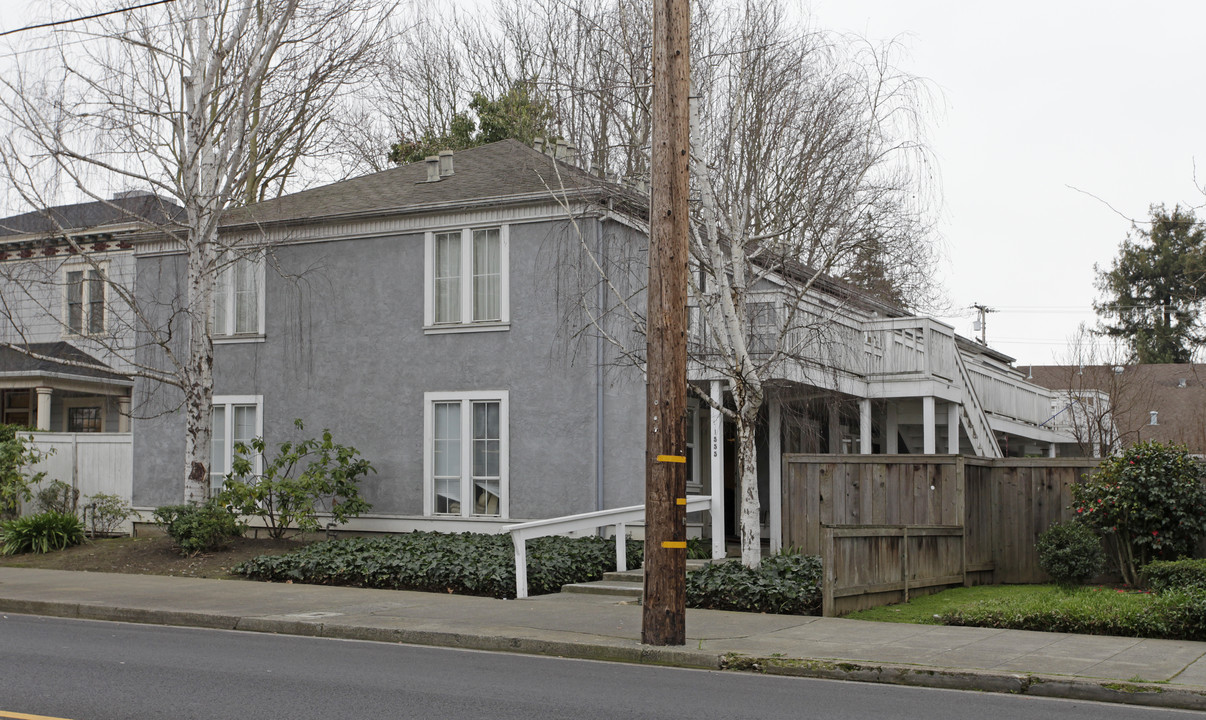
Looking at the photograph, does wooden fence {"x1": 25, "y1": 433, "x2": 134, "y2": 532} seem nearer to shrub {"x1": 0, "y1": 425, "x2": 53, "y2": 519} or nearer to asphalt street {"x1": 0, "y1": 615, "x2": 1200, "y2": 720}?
shrub {"x1": 0, "y1": 425, "x2": 53, "y2": 519}

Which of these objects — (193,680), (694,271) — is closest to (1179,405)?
(694,271)

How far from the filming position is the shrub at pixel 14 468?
21.6m

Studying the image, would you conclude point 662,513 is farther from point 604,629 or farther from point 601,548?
point 601,548

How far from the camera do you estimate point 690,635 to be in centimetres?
1156

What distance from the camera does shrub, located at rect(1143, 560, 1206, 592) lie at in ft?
39.9

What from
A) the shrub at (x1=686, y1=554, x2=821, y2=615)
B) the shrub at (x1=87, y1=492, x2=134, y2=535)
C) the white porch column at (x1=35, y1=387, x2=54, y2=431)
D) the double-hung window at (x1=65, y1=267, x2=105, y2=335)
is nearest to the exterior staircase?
the shrub at (x1=686, y1=554, x2=821, y2=615)

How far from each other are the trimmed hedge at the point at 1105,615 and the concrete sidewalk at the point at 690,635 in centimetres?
28

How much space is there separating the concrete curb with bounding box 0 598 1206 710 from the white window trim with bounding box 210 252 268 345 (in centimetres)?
771

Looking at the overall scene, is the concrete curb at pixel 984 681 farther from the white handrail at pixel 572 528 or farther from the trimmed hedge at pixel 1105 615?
the white handrail at pixel 572 528

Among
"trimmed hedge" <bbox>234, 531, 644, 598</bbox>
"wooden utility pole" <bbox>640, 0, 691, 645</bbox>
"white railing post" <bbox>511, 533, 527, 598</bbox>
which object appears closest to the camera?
"wooden utility pole" <bbox>640, 0, 691, 645</bbox>

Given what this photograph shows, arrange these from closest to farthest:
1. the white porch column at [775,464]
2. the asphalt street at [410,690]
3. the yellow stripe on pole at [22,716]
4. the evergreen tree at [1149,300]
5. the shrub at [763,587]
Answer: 1. the yellow stripe on pole at [22,716]
2. the asphalt street at [410,690]
3. the shrub at [763,587]
4. the white porch column at [775,464]
5. the evergreen tree at [1149,300]

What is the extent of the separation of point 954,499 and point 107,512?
15.4 metres

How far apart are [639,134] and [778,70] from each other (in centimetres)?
241

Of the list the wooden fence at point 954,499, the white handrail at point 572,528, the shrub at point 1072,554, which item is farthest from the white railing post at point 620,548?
the shrub at point 1072,554
